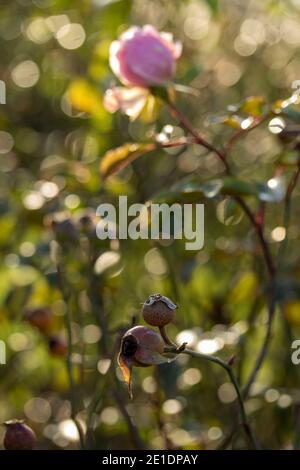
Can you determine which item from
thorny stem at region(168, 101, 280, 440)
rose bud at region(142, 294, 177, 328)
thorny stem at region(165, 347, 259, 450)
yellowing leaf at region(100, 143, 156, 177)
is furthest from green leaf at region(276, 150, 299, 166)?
rose bud at region(142, 294, 177, 328)

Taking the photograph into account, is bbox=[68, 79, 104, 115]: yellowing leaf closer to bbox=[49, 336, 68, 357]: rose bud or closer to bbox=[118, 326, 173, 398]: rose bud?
bbox=[49, 336, 68, 357]: rose bud

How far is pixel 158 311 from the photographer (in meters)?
1.02

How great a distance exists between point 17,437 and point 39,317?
461 millimetres

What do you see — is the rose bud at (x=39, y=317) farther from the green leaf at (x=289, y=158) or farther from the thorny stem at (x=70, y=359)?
the green leaf at (x=289, y=158)

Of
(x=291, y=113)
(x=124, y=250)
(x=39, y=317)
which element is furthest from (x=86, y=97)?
(x=291, y=113)

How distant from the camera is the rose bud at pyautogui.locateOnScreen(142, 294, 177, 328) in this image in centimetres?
102

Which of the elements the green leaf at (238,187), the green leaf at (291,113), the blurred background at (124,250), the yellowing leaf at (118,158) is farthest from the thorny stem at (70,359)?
the green leaf at (291,113)

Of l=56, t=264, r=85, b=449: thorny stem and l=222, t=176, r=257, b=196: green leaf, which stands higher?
l=222, t=176, r=257, b=196: green leaf

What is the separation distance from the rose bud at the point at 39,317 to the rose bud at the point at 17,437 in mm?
445

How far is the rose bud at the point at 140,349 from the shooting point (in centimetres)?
100

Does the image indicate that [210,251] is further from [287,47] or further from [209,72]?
[287,47]

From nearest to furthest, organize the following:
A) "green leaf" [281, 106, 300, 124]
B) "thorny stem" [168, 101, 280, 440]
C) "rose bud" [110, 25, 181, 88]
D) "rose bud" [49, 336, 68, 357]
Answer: "green leaf" [281, 106, 300, 124], "thorny stem" [168, 101, 280, 440], "rose bud" [110, 25, 181, 88], "rose bud" [49, 336, 68, 357]

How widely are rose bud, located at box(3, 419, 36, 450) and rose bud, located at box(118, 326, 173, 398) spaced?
0.98 feet
